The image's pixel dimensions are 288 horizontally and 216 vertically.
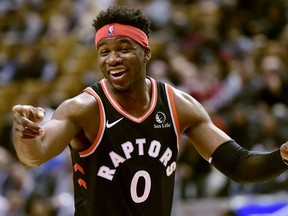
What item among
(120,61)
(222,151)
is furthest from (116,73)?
(222,151)

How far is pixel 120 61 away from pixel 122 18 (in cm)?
33

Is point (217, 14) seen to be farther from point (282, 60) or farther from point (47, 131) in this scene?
point (47, 131)

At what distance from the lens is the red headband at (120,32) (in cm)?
459

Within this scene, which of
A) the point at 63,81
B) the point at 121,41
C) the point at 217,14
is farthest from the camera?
the point at 63,81

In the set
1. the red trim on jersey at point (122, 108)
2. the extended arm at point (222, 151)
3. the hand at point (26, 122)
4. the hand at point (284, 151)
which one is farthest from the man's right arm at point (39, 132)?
the hand at point (284, 151)

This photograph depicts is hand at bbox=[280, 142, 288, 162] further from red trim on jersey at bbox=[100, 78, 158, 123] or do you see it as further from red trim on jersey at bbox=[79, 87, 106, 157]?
red trim on jersey at bbox=[79, 87, 106, 157]

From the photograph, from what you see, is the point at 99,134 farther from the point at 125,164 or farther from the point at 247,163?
the point at 247,163

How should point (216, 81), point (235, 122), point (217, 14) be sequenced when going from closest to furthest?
point (235, 122) → point (216, 81) → point (217, 14)

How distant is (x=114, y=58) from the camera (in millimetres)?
4504

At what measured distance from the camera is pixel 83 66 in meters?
14.9

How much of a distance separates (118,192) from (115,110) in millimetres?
522

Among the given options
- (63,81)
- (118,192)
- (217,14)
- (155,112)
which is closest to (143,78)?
(155,112)

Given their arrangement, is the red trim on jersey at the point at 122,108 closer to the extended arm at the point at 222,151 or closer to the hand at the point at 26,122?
the extended arm at the point at 222,151

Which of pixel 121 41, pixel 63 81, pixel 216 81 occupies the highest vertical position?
pixel 63 81
